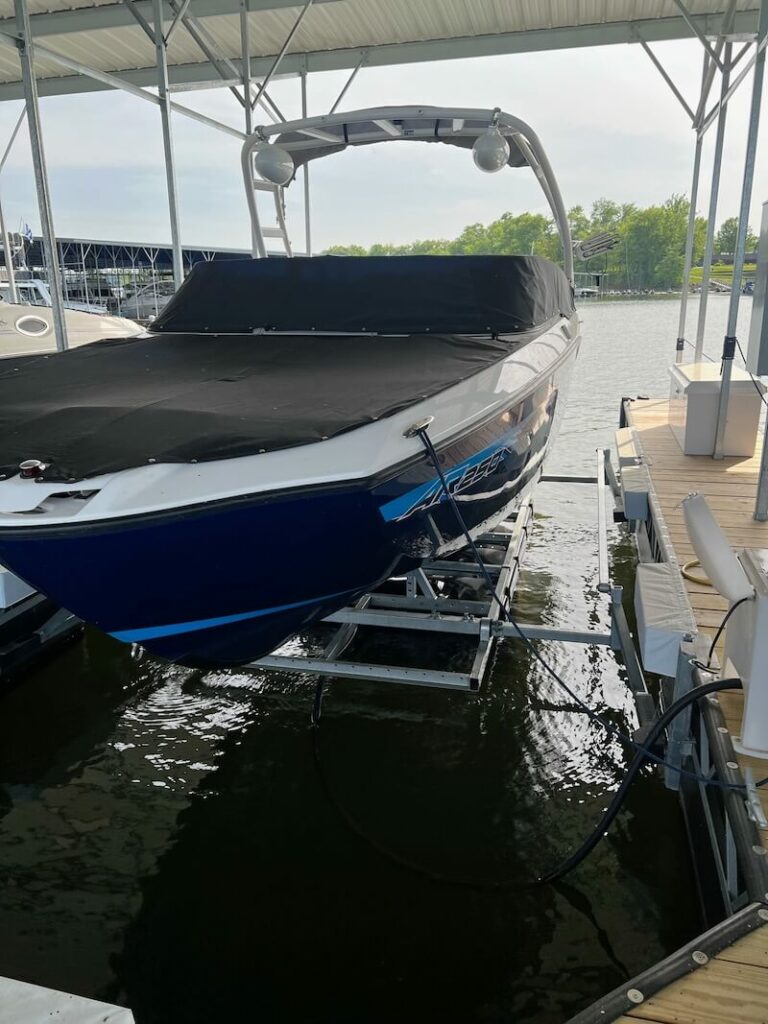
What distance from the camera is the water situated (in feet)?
6.36

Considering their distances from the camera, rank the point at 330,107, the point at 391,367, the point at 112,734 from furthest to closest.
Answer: the point at 330,107 → the point at 112,734 → the point at 391,367

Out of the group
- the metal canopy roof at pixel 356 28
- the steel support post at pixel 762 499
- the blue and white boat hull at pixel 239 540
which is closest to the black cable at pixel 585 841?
the blue and white boat hull at pixel 239 540

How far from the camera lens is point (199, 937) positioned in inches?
81.8

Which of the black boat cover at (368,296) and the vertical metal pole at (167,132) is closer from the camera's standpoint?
the black boat cover at (368,296)

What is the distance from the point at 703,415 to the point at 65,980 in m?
3.93

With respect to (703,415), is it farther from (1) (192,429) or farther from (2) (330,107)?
(2) (330,107)

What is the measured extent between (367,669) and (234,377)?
3.56ft

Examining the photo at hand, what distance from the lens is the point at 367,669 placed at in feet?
8.70

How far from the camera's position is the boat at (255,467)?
→ 1.78 metres

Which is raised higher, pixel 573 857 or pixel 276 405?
pixel 276 405

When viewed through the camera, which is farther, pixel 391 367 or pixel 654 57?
pixel 654 57

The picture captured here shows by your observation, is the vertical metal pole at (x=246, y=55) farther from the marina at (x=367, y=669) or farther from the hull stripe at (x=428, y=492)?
the hull stripe at (x=428, y=492)

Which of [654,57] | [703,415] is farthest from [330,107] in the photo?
[703,415]

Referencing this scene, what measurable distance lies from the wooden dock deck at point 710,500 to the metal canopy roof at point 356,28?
389 centimetres
